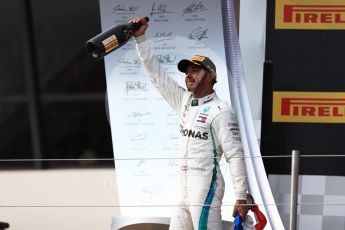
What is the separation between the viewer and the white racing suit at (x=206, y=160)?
1.70m

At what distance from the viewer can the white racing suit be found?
1.70 m

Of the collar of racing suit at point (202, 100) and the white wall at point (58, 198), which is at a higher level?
the collar of racing suit at point (202, 100)

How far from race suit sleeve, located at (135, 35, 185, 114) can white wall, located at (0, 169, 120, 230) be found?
691 millimetres

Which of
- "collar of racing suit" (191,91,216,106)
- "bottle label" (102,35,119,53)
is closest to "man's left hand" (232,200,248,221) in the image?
"collar of racing suit" (191,91,216,106)

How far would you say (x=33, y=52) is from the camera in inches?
98.0

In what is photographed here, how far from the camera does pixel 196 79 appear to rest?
179 centimetres

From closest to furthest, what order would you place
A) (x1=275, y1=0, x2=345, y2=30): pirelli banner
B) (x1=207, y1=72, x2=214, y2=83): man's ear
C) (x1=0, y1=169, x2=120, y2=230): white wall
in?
1. (x1=207, y1=72, x2=214, y2=83): man's ear
2. (x1=275, y1=0, x2=345, y2=30): pirelli banner
3. (x1=0, y1=169, x2=120, y2=230): white wall
